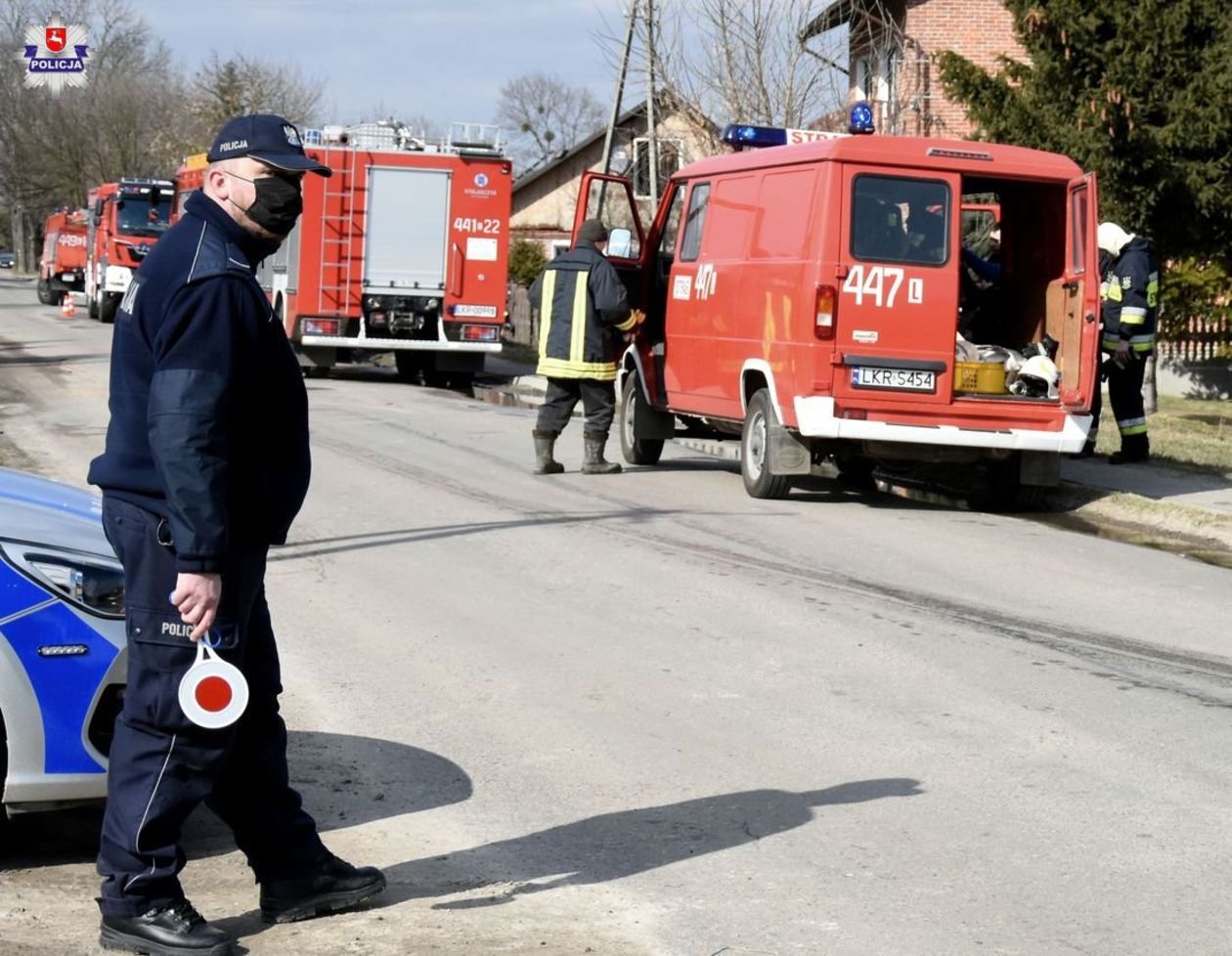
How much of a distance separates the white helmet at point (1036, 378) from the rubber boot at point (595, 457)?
3.22 m

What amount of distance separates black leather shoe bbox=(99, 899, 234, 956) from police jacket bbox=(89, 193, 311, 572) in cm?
84

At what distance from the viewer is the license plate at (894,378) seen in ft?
40.3

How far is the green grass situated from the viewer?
16.0 meters

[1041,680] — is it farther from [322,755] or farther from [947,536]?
[947,536]

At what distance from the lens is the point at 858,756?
6.34 metres

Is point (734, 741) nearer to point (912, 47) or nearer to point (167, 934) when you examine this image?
point (167, 934)

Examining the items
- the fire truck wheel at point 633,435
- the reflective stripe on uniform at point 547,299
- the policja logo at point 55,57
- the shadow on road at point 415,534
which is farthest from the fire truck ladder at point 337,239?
the policja logo at point 55,57

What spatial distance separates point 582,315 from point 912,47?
773 inches

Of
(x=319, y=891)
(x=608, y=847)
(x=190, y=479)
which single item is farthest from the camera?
(x=608, y=847)

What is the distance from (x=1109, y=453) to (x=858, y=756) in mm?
10452

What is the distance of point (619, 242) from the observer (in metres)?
14.2

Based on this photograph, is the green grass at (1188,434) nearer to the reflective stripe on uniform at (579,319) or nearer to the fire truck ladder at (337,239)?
the reflective stripe on uniform at (579,319)

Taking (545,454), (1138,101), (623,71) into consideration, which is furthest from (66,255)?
(545,454)

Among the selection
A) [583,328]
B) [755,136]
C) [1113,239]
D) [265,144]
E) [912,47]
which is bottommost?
[583,328]
